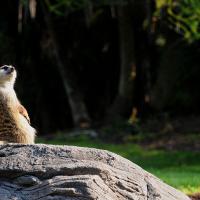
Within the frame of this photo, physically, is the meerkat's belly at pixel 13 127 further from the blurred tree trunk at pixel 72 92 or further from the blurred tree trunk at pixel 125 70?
the blurred tree trunk at pixel 72 92

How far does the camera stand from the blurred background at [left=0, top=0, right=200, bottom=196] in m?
23.8

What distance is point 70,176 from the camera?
722 centimetres

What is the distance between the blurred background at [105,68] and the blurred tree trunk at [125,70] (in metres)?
0.04

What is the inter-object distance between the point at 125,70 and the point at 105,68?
2.63 metres

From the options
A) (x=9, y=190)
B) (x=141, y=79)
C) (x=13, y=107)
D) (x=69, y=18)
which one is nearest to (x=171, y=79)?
(x=141, y=79)

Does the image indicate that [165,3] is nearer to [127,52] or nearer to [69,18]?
[127,52]

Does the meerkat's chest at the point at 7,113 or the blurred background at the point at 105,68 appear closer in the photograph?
the meerkat's chest at the point at 7,113

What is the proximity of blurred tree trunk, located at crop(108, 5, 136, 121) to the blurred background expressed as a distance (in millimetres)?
36

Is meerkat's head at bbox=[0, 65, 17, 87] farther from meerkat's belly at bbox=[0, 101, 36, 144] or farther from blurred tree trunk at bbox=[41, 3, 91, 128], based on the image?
blurred tree trunk at bbox=[41, 3, 91, 128]

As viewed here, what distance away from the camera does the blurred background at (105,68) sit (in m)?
23.8

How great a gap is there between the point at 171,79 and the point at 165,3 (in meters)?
6.17

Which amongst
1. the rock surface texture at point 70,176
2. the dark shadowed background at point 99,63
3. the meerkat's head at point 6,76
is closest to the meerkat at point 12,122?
the meerkat's head at point 6,76

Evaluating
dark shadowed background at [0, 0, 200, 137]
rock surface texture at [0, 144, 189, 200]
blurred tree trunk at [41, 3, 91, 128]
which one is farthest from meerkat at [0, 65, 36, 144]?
blurred tree trunk at [41, 3, 91, 128]

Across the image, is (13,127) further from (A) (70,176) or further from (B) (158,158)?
(B) (158,158)
